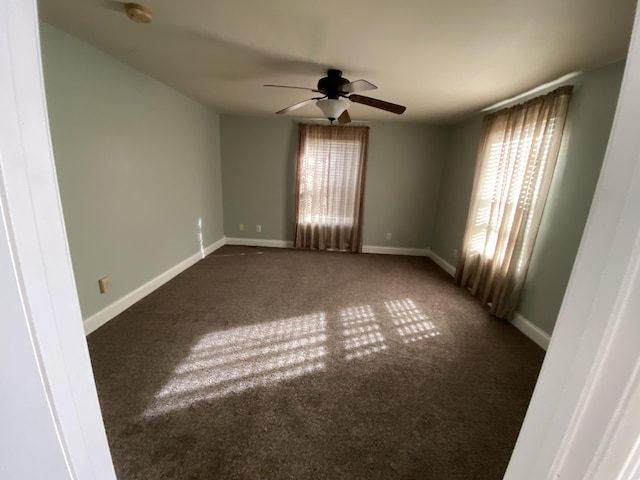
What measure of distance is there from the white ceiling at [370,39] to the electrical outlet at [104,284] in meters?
1.81

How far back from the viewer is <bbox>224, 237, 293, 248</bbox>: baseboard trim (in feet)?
14.9

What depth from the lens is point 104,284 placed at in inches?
83.8

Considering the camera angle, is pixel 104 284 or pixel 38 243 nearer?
pixel 38 243

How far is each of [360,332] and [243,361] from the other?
0.99 m

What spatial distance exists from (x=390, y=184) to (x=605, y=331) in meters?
4.11

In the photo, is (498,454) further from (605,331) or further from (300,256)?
(300,256)

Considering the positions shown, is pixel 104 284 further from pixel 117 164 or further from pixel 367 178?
pixel 367 178

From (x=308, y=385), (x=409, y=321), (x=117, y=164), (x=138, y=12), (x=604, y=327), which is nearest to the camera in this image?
(x=604, y=327)

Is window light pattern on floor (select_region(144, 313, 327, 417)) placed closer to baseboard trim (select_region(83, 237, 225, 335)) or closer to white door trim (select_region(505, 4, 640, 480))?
baseboard trim (select_region(83, 237, 225, 335))

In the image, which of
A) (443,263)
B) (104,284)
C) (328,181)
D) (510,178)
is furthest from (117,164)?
(443,263)

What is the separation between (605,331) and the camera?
0.36 m

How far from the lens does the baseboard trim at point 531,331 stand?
6.97ft

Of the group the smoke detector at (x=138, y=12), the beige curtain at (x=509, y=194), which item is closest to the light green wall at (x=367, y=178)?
the beige curtain at (x=509, y=194)

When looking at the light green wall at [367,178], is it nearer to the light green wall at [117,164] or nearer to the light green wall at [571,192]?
the light green wall at [117,164]
